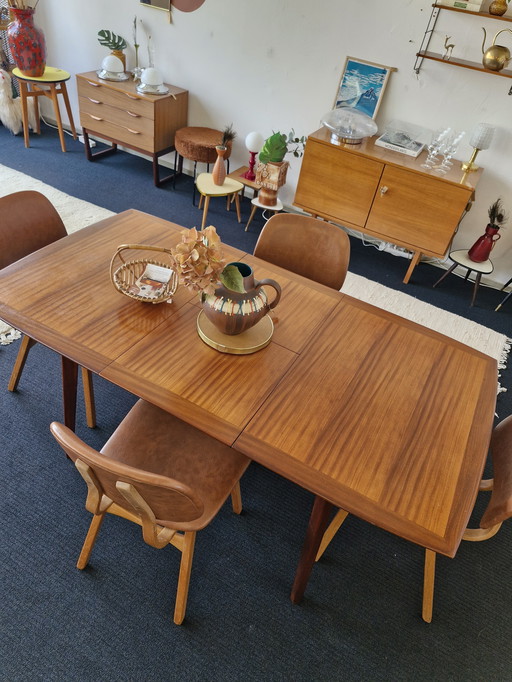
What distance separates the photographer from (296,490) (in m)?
1.98

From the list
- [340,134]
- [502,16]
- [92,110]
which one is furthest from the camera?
[92,110]

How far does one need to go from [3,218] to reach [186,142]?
A: 2.08m

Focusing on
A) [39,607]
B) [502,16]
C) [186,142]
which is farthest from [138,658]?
[502,16]

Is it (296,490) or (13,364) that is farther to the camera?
(13,364)

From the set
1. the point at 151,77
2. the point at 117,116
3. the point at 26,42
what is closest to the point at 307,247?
the point at 151,77

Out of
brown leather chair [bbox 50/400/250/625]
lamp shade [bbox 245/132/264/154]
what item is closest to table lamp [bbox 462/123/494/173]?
lamp shade [bbox 245/132/264/154]

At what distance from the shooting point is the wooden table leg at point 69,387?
1.70 m

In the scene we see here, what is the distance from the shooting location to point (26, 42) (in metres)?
3.60

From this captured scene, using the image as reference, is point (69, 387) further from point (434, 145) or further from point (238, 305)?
point (434, 145)

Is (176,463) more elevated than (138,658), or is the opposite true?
(176,463)

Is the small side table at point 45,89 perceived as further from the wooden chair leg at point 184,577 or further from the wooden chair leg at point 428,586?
the wooden chair leg at point 428,586

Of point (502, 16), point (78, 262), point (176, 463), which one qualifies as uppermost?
point (502, 16)

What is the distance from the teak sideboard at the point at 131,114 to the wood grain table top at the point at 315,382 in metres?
2.19

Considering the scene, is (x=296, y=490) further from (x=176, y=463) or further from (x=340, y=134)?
(x=340, y=134)
